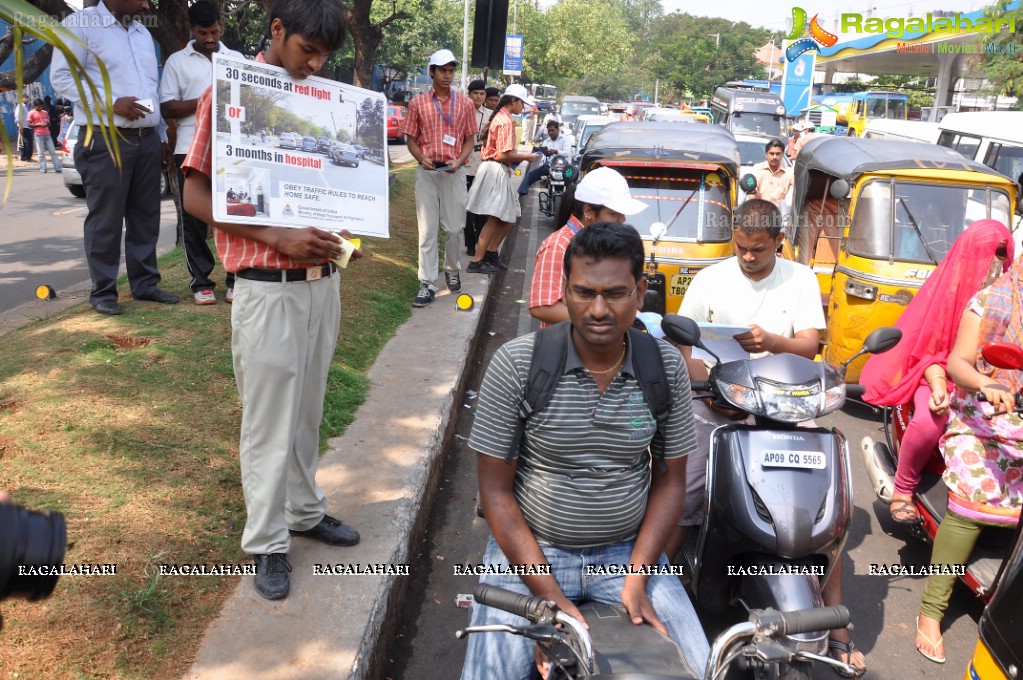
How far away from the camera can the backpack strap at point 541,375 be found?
2539 mm

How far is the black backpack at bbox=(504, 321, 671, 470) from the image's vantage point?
254 centimetres

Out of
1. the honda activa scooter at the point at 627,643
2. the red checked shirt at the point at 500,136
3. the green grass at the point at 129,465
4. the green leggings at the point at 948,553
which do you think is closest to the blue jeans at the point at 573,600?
the honda activa scooter at the point at 627,643

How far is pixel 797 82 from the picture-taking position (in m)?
34.8

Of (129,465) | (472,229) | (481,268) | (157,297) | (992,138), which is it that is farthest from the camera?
(992,138)

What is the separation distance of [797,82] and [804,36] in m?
6.73

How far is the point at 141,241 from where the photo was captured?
6.07 meters

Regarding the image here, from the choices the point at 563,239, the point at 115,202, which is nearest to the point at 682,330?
the point at 563,239

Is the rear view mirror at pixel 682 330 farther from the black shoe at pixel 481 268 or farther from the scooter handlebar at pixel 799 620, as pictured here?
the black shoe at pixel 481 268

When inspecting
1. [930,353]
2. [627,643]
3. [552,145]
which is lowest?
[627,643]

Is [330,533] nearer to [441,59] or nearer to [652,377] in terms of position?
[652,377]

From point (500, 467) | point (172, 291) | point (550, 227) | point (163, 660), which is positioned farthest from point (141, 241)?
point (550, 227)

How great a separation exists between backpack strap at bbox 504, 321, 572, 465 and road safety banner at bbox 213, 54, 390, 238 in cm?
106

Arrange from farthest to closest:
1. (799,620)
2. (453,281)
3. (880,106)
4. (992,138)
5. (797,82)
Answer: (797,82) < (880,106) < (992,138) < (453,281) < (799,620)

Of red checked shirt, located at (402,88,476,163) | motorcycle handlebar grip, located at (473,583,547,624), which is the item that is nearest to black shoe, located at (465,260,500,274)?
red checked shirt, located at (402,88,476,163)
